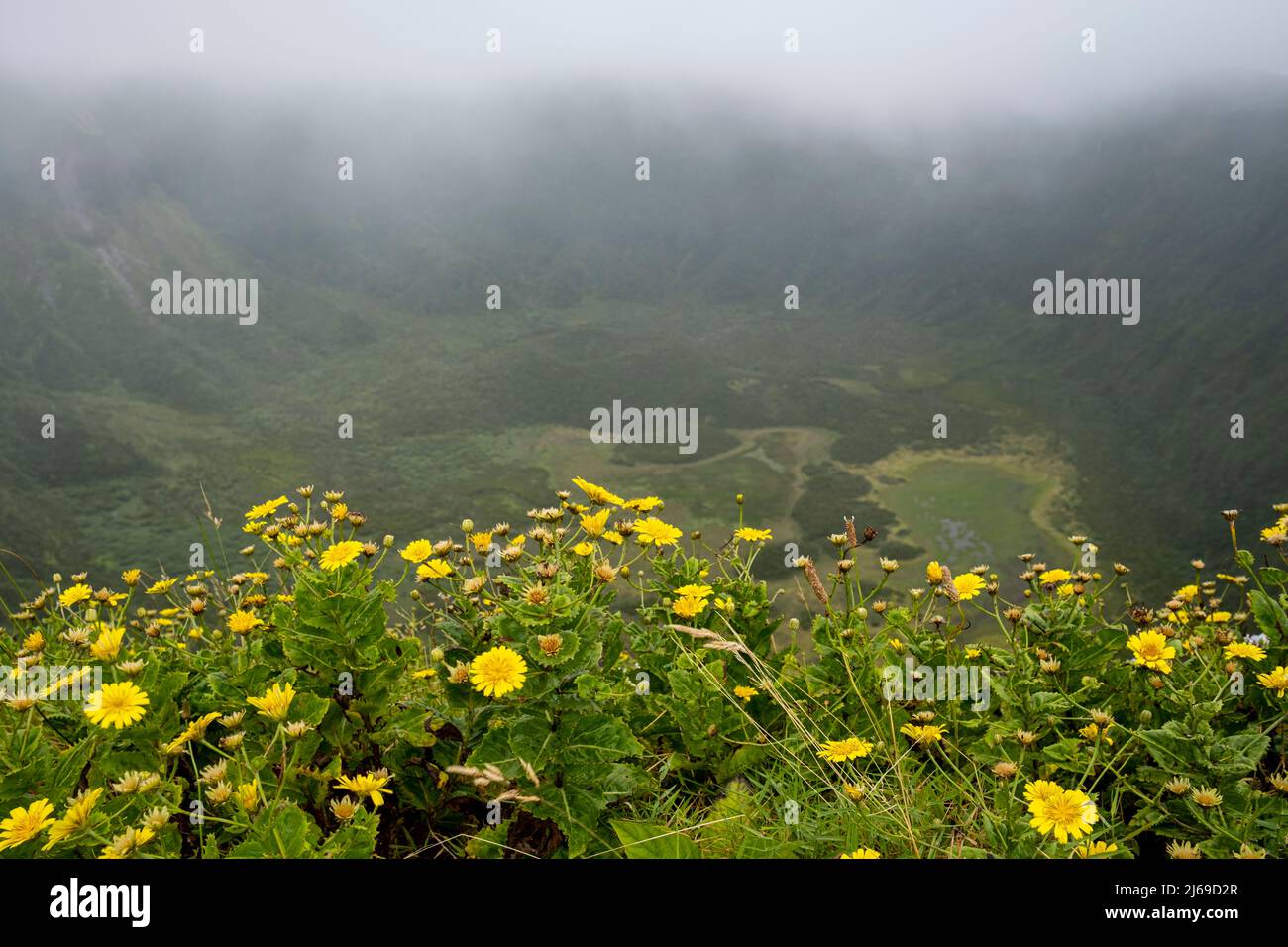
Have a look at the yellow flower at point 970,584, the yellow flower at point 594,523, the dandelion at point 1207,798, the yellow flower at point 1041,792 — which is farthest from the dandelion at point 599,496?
the dandelion at point 1207,798

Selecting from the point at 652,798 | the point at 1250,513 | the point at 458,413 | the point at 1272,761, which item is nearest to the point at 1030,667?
the point at 1272,761

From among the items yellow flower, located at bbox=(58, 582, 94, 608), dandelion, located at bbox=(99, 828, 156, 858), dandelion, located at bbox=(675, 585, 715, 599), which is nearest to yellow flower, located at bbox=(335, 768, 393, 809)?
dandelion, located at bbox=(99, 828, 156, 858)

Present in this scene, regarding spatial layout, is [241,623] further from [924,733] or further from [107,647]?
[924,733]

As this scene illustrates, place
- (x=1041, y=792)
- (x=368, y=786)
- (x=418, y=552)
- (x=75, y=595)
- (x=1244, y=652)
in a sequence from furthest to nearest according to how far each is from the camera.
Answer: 1. (x=75, y=595)
2. (x=418, y=552)
3. (x=1244, y=652)
4. (x=368, y=786)
5. (x=1041, y=792)

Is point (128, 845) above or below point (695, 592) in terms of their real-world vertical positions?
below

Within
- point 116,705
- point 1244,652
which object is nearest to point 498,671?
point 116,705

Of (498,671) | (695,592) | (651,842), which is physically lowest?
(651,842)

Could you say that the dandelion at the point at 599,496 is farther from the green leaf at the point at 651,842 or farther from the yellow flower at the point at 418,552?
the green leaf at the point at 651,842
